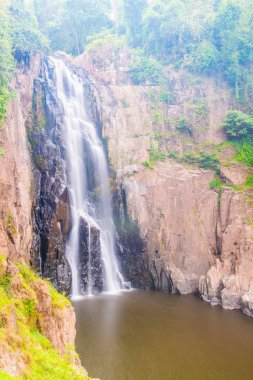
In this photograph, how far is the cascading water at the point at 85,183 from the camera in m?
25.0

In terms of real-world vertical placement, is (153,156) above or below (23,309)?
above

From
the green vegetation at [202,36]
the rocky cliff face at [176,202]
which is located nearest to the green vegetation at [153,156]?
the rocky cliff face at [176,202]

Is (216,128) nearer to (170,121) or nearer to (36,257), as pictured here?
(170,121)

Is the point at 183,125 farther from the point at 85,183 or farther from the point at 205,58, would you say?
the point at 85,183

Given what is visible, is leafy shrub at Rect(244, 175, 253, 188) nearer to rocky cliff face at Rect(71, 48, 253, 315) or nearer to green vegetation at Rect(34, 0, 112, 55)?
rocky cliff face at Rect(71, 48, 253, 315)

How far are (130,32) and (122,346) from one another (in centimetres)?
3668

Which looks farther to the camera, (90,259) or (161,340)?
(90,259)

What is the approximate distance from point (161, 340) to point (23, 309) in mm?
7976

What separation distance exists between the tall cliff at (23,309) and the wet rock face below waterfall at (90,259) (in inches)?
183

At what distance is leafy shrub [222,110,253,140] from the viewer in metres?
30.3

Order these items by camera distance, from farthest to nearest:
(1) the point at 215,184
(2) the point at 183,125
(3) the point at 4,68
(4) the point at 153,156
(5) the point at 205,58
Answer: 1. (5) the point at 205,58
2. (2) the point at 183,125
3. (4) the point at 153,156
4. (1) the point at 215,184
5. (3) the point at 4,68

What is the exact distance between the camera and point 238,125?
30.5 meters

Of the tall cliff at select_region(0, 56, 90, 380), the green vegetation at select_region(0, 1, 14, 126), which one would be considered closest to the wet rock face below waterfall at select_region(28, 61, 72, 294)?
the tall cliff at select_region(0, 56, 90, 380)

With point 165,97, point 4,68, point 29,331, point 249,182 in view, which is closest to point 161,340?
point 29,331
